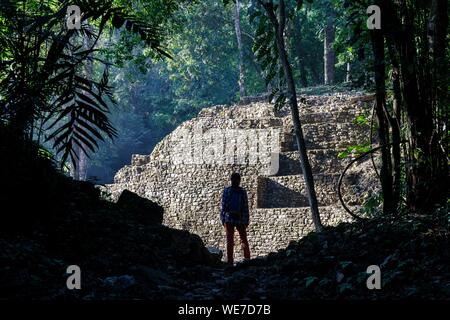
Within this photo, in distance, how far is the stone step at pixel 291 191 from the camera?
18281 mm

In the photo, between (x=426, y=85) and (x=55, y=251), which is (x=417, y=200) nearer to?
(x=426, y=85)

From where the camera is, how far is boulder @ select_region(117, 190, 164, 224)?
9859 millimetres

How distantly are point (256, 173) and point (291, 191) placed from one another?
1.36 m

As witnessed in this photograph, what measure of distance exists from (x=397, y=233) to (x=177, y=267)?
237 cm

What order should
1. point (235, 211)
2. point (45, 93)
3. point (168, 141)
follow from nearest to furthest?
point (45, 93) → point (235, 211) → point (168, 141)

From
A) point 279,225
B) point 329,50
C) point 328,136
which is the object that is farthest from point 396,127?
point 329,50

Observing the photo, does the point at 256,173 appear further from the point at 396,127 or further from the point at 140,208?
the point at 396,127

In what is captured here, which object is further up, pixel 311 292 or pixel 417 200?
pixel 417 200

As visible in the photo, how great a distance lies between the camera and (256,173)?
1981 cm

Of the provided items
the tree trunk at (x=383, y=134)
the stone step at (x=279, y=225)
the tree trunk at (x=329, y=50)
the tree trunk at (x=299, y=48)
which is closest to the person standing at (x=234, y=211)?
the tree trunk at (x=383, y=134)

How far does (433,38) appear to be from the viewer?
738 cm

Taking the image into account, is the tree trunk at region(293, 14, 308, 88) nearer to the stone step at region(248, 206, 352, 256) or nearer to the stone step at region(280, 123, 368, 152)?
the stone step at region(280, 123, 368, 152)

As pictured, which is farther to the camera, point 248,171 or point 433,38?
point 248,171
